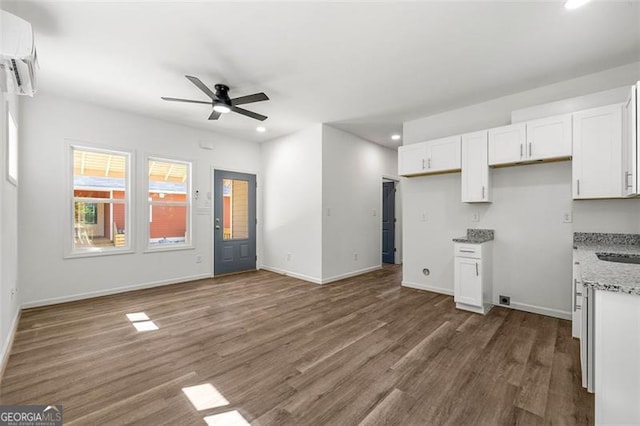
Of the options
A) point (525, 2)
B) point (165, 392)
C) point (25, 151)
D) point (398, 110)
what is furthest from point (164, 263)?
point (525, 2)

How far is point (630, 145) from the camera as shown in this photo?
2.31 meters

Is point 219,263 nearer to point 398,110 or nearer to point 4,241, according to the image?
point 4,241

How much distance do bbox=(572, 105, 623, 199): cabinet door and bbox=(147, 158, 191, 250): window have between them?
5671 millimetres

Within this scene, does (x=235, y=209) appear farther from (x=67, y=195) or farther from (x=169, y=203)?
(x=67, y=195)

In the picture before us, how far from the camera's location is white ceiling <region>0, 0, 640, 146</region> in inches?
84.4

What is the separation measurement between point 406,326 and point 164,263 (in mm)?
4097

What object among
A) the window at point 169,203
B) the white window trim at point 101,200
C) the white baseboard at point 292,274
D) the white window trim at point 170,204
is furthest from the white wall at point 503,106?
the white window trim at point 101,200

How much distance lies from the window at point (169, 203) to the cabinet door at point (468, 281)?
4.54 m

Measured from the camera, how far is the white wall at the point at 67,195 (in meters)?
3.56

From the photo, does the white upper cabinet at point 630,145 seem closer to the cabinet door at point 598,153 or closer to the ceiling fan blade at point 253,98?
the cabinet door at point 598,153

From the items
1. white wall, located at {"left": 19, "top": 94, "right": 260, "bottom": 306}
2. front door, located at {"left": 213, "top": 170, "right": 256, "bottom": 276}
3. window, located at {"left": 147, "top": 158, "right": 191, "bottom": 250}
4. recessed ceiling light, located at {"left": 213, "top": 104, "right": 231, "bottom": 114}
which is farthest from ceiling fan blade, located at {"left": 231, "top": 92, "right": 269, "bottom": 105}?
front door, located at {"left": 213, "top": 170, "right": 256, "bottom": 276}

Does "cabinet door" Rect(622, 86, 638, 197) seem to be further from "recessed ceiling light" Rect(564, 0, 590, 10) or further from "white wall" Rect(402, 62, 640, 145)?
"recessed ceiling light" Rect(564, 0, 590, 10)

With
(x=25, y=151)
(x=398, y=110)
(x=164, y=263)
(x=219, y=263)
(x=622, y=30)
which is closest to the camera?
(x=622, y=30)

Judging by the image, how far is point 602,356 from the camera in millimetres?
1284
